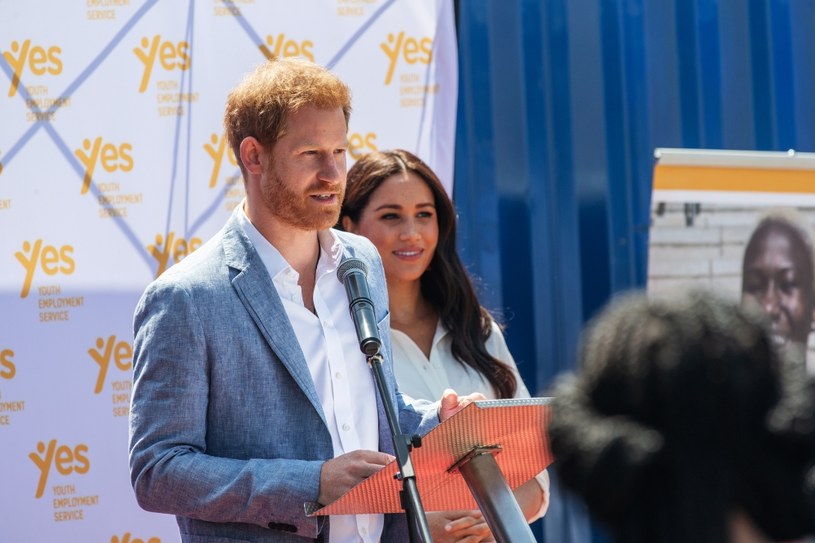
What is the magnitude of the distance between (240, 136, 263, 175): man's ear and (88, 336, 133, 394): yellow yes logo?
129 cm

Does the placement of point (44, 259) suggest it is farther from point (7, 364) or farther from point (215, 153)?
point (215, 153)

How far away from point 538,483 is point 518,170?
1.44m

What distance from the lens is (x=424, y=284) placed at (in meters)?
3.62

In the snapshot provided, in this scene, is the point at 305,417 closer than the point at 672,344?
No

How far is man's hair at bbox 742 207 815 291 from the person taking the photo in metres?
3.96

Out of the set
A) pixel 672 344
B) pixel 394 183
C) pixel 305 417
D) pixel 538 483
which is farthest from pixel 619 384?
pixel 394 183

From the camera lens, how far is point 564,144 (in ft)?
13.9

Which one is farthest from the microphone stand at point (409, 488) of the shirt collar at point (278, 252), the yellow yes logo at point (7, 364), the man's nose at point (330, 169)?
the yellow yes logo at point (7, 364)

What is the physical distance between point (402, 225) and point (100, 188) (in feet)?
3.33

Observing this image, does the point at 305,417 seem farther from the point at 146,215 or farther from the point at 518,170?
the point at 518,170

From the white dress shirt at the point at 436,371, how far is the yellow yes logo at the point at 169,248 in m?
0.81

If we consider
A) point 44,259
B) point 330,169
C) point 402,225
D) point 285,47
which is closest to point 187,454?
point 330,169

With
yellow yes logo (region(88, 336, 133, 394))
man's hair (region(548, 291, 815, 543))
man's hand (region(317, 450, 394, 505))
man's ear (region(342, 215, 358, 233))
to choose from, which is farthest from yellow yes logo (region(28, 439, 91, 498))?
man's hair (region(548, 291, 815, 543))

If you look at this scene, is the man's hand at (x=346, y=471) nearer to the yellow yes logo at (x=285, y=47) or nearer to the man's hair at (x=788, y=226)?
the yellow yes logo at (x=285, y=47)
